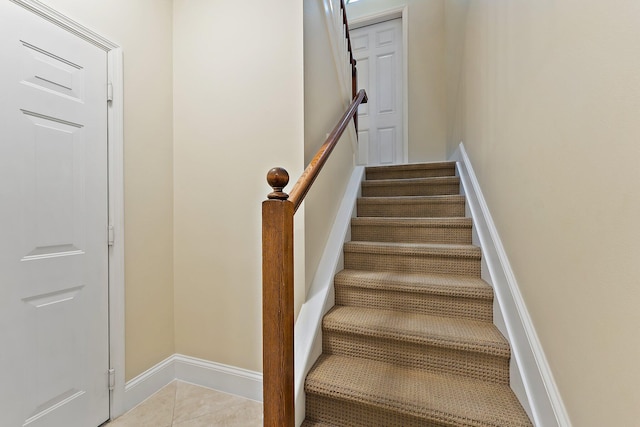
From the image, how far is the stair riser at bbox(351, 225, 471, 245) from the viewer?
2.00 m

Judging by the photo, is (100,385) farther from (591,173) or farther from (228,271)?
(591,173)

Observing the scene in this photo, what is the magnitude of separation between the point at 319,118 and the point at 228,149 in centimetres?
58

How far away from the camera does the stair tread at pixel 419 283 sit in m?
1.54

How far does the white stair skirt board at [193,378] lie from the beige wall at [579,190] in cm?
149

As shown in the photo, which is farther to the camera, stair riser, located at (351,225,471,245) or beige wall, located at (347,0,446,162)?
beige wall, located at (347,0,446,162)

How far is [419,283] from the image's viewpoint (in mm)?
1625

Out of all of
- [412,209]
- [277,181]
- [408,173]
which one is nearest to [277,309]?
[277,181]

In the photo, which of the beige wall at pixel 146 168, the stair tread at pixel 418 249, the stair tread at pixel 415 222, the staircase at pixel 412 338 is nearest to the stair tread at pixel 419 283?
the staircase at pixel 412 338

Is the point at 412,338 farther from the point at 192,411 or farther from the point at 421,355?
the point at 192,411

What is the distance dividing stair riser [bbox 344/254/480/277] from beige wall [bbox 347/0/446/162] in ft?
6.50

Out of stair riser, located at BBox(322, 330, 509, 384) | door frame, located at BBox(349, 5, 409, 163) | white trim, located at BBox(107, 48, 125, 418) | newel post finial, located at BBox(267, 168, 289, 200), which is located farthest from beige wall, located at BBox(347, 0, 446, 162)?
white trim, located at BBox(107, 48, 125, 418)

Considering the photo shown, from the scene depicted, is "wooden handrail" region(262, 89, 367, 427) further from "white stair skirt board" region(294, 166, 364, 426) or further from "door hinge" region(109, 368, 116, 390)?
"door hinge" region(109, 368, 116, 390)

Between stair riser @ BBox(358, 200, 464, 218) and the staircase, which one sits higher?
stair riser @ BBox(358, 200, 464, 218)

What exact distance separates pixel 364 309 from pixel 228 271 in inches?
33.3
